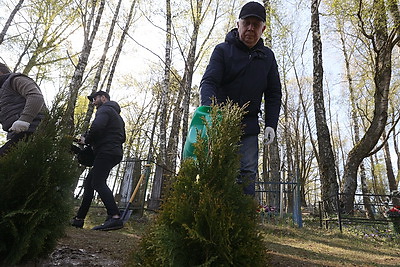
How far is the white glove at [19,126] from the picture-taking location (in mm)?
2797

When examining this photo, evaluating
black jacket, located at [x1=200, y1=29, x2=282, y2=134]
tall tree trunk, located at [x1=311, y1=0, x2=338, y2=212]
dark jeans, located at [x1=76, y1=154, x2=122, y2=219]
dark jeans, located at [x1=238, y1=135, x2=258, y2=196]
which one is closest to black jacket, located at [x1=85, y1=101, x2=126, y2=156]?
dark jeans, located at [x1=76, y1=154, x2=122, y2=219]

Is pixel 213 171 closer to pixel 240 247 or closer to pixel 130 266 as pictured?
pixel 240 247

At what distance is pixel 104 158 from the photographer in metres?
4.13

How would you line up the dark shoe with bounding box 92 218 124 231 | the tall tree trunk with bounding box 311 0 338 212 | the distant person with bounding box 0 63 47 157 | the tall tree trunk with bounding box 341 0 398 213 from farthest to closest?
Result: the tall tree trunk with bounding box 341 0 398 213 < the tall tree trunk with bounding box 311 0 338 212 < the dark shoe with bounding box 92 218 124 231 < the distant person with bounding box 0 63 47 157

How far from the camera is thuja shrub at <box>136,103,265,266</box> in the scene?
1.20m

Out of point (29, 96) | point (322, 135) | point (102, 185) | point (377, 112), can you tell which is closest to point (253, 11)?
point (29, 96)

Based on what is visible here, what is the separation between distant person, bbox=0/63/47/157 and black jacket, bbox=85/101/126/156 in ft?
3.29

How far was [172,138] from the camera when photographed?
15.8m

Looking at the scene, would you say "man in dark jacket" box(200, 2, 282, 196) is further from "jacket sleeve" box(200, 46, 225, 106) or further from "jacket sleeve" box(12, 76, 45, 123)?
"jacket sleeve" box(12, 76, 45, 123)

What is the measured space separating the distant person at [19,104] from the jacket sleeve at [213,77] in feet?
5.80

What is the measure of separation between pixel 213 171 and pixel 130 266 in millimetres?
611

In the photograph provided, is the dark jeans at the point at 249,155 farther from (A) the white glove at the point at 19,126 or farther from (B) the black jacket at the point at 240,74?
(A) the white glove at the point at 19,126

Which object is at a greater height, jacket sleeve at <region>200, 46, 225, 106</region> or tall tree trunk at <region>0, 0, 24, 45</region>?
tall tree trunk at <region>0, 0, 24, 45</region>

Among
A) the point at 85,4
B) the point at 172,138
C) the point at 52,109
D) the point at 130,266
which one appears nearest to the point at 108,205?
the point at 52,109
